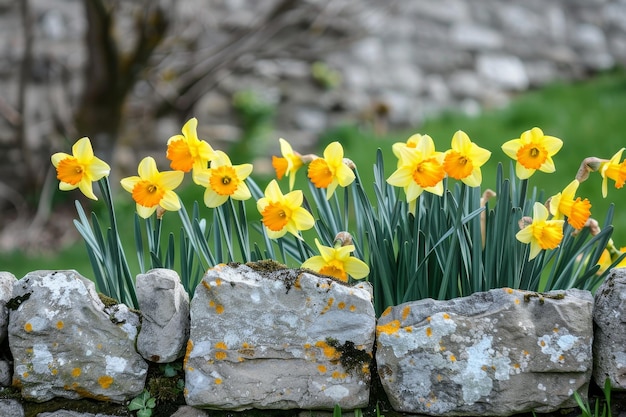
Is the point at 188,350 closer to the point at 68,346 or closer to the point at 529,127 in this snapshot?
the point at 68,346

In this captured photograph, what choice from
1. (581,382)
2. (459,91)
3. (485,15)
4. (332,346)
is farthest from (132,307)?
(485,15)

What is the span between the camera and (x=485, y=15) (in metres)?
6.93

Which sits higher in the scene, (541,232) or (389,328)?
(541,232)

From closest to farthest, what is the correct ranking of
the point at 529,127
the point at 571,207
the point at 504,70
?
the point at 571,207
the point at 529,127
the point at 504,70

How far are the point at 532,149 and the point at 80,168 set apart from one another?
111 cm

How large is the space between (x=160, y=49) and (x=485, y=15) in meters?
3.24

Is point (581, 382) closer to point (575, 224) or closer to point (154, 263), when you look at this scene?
point (575, 224)

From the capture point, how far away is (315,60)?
6.28 m

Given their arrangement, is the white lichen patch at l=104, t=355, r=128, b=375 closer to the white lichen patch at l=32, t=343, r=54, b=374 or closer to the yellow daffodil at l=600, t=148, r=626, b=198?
the white lichen patch at l=32, t=343, r=54, b=374

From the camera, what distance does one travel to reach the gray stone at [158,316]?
5.45 feet

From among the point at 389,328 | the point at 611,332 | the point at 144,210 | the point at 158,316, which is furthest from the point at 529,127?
the point at 158,316

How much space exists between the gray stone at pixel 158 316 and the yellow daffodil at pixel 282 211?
271 mm

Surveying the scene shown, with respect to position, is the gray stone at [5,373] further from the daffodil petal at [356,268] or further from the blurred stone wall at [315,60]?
the blurred stone wall at [315,60]

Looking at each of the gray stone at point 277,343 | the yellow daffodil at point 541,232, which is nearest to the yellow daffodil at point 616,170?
the yellow daffodil at point 541,232
